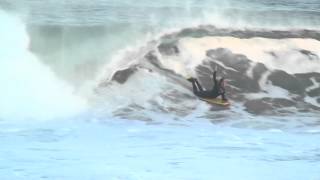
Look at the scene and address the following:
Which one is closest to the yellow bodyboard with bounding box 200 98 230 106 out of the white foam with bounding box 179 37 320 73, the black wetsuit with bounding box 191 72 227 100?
the black wetsuit with bounding box 191 72 227 100

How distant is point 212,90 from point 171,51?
1520 mm

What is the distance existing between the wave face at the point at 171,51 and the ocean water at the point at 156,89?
0.07ft

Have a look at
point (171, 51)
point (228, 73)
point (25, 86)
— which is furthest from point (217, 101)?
point (25, 86)

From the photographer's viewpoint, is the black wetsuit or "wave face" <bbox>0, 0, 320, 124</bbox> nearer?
the black wetsuit

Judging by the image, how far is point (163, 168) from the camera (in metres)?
6.89

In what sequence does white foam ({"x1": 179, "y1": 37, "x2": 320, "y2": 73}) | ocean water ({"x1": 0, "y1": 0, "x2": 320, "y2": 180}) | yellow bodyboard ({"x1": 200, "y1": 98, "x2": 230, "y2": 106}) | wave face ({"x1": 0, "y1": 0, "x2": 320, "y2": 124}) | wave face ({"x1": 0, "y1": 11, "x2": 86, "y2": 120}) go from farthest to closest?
white foam ({"x1": 179, "y1": 37, "x2": 320, "y2": 73}) < wave face ({"x1": 0, "y1": 0, "x2": 320, "y2": 124}) < yellow bodyboard ({"x1": 200, "y1": 98, "x2": 230, "y2": 106}) < wave face ({"x1": 0, "y1": 11, "x2": 86, "y2": 120}) < ocean water ({"x1": 0, "y1": 0, "x2": 320, "y2": 180})

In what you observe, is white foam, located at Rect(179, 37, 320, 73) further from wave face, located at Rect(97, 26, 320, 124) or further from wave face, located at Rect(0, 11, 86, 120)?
wave face, located at Rect(0, 11, 86, 120)

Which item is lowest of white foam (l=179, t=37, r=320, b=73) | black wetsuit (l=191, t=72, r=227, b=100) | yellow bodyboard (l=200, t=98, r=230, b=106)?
yellow bodyboard (l=200, t=98, r=230, b=106)

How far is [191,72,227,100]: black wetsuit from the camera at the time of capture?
10320mm

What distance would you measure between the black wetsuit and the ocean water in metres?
0.12

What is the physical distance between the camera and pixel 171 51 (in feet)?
38.7

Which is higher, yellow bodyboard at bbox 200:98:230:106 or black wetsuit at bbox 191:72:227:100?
black wetsuit at bbox 191:72:227:100

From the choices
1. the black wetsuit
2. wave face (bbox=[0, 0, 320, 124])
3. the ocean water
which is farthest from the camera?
wave face (bbox=[0, 0, 320, 124])

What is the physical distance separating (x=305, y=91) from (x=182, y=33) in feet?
7.54
